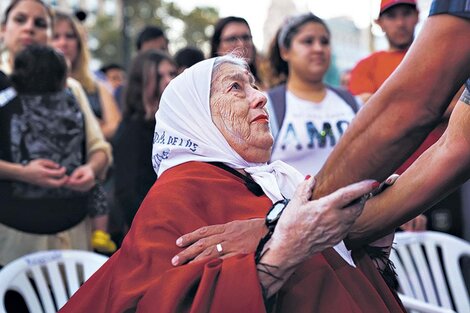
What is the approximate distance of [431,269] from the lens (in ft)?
14.1

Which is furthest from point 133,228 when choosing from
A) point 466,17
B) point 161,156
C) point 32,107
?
point 32,107

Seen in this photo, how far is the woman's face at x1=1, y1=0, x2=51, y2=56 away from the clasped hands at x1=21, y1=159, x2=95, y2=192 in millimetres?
889

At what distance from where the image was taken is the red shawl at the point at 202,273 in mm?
Answer: 2205

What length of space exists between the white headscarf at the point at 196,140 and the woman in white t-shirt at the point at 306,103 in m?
1.70

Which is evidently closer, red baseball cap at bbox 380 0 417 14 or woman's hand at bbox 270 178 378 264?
woman's hand at bbox 270 178 378 264

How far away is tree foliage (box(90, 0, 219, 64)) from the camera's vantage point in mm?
32688

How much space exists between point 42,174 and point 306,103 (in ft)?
5.30

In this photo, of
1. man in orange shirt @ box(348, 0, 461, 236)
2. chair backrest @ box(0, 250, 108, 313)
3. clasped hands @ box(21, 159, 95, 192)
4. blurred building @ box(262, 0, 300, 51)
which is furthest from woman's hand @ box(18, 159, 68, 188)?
blurred building @ box(262, 0, 300, 51)

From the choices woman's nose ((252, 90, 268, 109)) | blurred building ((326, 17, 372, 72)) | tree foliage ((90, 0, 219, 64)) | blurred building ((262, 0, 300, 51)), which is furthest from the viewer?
tree foliage ((90, 0, 219, 64))

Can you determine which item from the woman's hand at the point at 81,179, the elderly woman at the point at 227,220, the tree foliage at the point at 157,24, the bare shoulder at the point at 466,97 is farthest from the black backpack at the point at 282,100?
the tree foliage at the point at 157,24

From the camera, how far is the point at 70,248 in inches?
166

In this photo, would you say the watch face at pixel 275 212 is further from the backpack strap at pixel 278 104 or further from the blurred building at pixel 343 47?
the blurred building at pixel 343 47

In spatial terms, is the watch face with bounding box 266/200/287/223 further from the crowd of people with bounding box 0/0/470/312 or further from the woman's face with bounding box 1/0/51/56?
the woman's face with bounding box 1/0/51/56

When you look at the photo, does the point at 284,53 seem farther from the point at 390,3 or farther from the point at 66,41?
the point at 66,41
